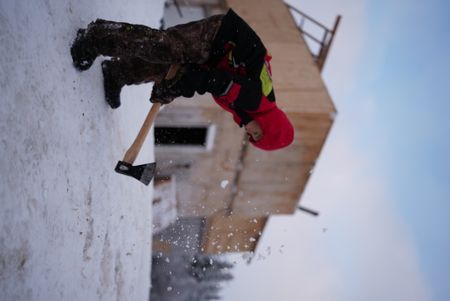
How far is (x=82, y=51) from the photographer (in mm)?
2041

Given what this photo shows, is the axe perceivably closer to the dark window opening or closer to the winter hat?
the winter hat

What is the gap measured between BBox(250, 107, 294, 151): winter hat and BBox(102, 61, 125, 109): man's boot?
998 millimetres

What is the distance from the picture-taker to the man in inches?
82.6

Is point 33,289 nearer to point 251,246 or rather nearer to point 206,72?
point 206,72

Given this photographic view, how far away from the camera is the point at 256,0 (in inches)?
343

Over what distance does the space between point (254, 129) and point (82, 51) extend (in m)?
1.09

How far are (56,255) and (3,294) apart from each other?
0.47 meters

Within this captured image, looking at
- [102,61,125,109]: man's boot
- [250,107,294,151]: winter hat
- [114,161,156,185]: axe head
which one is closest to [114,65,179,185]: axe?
[114,161,156,185]: axe head

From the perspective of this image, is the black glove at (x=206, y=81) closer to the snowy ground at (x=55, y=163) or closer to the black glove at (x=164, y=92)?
the black glove at (x=164, y=92)

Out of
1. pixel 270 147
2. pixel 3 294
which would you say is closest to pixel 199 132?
pixel 270 147

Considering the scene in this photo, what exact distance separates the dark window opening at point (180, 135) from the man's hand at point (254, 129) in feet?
15.3

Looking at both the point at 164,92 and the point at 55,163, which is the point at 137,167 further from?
the point at 55,163

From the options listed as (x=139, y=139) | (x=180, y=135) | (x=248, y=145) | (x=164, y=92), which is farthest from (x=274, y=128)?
(x=180, y=135)

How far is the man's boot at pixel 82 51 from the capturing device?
6.61 ft
